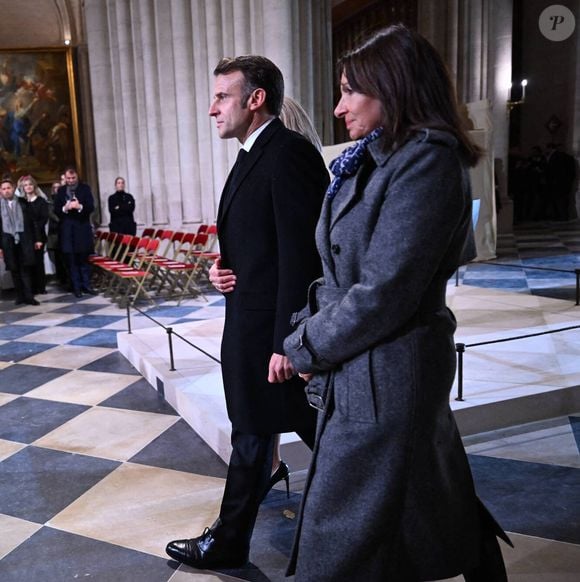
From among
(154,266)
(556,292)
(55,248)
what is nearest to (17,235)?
(55,248)

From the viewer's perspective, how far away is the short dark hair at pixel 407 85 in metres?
1.52

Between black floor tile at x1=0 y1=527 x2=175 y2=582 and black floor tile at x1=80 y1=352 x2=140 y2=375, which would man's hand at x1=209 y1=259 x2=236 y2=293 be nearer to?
black floor tile at x1=0 y1=527 x2=175 y2=582

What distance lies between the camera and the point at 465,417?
3.81 metres

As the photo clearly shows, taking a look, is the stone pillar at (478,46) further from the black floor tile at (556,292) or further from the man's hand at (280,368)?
the man's hand at (280,368)

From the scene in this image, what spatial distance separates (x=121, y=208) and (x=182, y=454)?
7.83 meters

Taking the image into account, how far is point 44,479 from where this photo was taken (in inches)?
142

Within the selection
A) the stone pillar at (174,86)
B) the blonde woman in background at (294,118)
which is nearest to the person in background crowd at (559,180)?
the stone pillar at (174,86)

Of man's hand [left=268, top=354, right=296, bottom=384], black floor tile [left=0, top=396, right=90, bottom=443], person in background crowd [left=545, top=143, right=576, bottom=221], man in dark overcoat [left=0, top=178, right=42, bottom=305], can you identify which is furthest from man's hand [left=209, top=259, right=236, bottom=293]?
person in background crowd [left=545, top=143, right=576, bottom=221]

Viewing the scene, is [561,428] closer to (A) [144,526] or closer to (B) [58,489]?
(A) [144,526]

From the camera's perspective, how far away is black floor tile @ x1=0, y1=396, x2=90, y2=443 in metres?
4.31

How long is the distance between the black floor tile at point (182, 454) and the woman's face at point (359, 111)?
95.1 inches

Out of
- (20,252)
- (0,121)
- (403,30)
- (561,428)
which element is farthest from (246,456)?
(0,121)

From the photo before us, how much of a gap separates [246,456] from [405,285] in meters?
1.18

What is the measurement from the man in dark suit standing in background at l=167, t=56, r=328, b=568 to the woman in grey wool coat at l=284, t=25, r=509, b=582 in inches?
18.0
